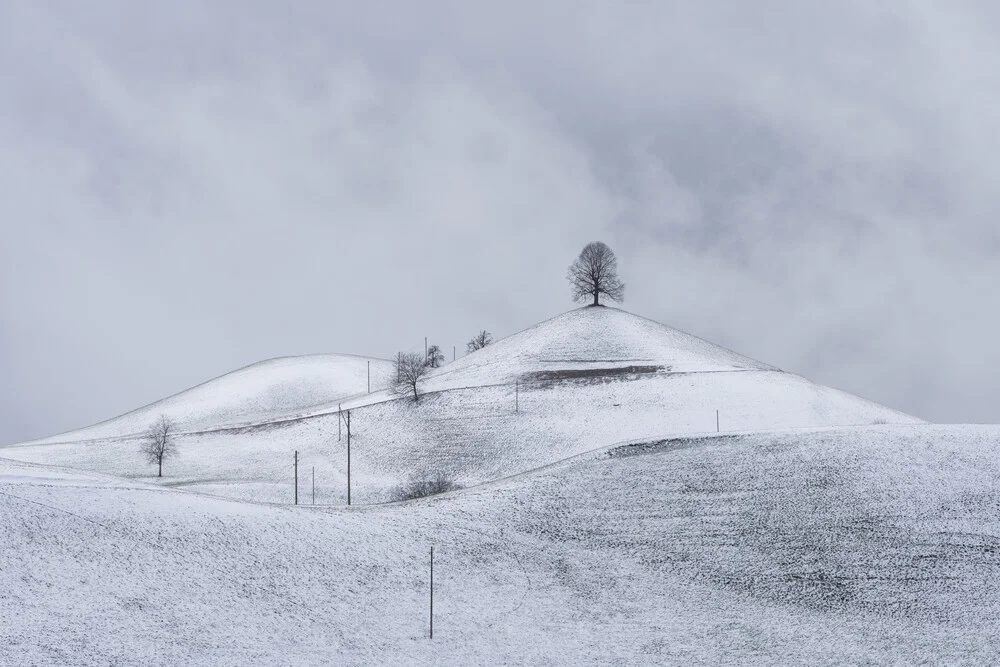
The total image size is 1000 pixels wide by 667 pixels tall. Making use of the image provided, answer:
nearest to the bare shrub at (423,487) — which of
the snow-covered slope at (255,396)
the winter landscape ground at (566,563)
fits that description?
the winter landscape ground at (566,563)

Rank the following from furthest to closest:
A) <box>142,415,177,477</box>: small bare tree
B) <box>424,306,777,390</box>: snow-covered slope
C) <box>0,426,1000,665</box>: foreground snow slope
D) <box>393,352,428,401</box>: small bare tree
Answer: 1. <box>424,306,777,390</box>: snow-covered slope
2. <box>393,352,428,401</box>: small bare tree
3. <box>142,415,177,477</box>: small bare tree
4. <box>0,426,1000,665</box>: foreground snow slope

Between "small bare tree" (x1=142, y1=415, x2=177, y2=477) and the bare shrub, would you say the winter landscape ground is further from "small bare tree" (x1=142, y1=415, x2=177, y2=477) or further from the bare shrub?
"small bare tree" (x1=142, y1=415, x2=177, y2=477)

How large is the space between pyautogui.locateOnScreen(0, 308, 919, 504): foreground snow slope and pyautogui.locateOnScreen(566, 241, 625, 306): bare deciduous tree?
697 inches

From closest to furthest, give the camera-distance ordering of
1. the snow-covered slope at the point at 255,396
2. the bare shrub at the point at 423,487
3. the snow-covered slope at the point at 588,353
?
the bare shrub at the point at 423,487, the snow-covered slope at the point at 588,353, the snow-covered slope at the point at 255,396

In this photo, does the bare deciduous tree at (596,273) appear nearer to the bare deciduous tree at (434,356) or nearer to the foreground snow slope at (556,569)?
the bare deciduous tree at (434,356)

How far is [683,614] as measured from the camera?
40.9m

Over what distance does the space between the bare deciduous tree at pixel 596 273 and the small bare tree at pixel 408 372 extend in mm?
37330

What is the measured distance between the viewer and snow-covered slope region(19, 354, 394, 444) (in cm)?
11869

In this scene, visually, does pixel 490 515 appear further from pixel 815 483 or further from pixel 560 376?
pixel 560 376

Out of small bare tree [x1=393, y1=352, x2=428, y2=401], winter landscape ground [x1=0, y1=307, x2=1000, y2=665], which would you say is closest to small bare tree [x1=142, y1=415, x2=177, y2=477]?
winter landscape ground [x1=0, y1=307, x2=1000, y2=665]

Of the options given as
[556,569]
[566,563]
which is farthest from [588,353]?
[556,569]

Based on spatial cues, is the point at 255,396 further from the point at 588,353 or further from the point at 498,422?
the point at 498,422

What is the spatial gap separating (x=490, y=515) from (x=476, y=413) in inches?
1599

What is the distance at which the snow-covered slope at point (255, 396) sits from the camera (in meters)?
119
